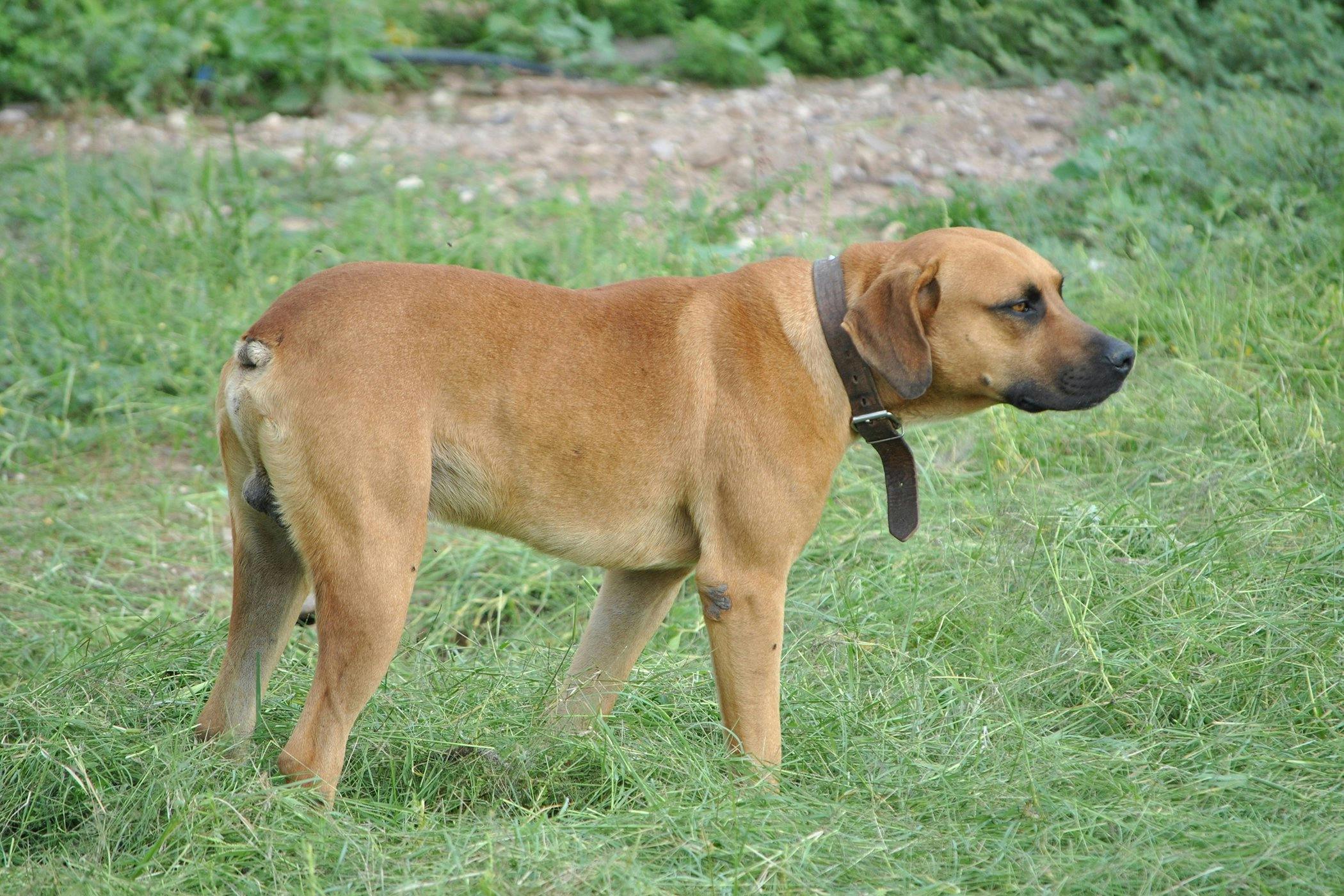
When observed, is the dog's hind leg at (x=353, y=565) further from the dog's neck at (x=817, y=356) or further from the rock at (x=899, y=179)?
the rock at (x=899, y=179)

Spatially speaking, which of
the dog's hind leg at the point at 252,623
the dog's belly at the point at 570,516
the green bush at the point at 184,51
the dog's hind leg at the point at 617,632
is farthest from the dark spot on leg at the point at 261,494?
the green bush at the point at 184,51

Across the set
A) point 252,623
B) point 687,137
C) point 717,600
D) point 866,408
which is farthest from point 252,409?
point 687,137

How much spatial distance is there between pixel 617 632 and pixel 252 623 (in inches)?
41.6

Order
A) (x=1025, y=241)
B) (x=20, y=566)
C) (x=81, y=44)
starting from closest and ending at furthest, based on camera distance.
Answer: (x=20, y=566), (x=1025, y=241), (x=81, y=44)

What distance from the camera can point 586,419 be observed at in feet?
11.7

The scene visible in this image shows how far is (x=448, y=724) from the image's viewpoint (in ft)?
12.5

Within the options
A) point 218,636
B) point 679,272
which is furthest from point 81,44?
point 218,636

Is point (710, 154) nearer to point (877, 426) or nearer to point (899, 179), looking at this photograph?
point (899, 179)

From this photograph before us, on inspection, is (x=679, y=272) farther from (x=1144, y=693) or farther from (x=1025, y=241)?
(x=1144, y=693)

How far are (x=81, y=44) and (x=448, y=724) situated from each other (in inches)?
294

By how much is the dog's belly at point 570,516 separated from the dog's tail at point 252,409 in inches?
16.5

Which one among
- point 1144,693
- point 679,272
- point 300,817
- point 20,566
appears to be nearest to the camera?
point 300,817

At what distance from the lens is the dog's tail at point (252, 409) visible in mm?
3256

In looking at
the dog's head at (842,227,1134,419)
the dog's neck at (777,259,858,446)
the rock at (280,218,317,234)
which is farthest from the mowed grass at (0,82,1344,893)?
the dog's head at (842,227,1134,419)
